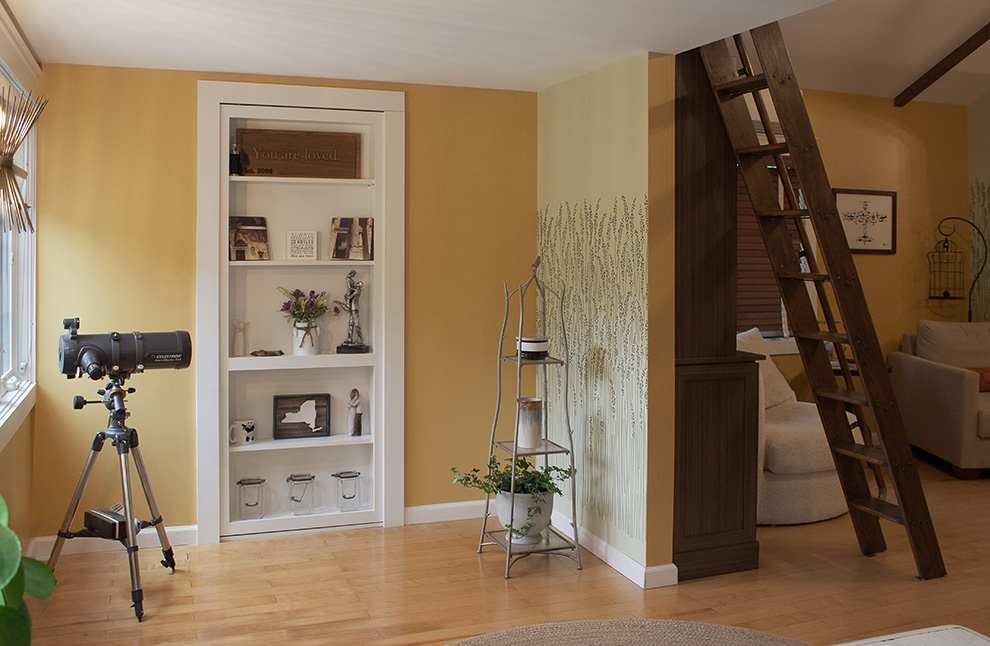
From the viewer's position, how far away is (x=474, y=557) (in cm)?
393

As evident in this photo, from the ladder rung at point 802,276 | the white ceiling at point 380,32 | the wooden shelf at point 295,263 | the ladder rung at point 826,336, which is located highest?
the white ceiling at point 380,32

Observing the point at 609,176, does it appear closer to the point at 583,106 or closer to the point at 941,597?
the point at 583,106

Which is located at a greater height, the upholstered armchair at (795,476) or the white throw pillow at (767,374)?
the white throw pillow at (767,374)

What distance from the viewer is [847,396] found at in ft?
11.9

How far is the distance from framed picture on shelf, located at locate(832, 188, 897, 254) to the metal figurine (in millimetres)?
3436

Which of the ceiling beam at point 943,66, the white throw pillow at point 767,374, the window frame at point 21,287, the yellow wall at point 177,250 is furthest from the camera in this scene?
the ceiling beam at point 943,66

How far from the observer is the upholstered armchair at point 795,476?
4281 millimetres

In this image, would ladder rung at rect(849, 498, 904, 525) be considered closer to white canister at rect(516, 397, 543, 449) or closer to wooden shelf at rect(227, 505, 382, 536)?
white canister at rect(516, 397, 543, 449)

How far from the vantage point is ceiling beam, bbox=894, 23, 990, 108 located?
5.04 m

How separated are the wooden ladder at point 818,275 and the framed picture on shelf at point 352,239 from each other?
195cm

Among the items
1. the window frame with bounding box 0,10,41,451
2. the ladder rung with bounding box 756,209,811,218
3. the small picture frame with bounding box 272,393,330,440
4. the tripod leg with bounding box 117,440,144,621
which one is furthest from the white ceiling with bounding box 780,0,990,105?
the tripod leg with bounding box 117,440,144,621

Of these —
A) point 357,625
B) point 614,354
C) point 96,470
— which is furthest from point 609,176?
point 96,470

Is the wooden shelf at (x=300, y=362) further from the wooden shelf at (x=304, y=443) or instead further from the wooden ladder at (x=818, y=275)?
the wooden ladder at (x=818, y=275)

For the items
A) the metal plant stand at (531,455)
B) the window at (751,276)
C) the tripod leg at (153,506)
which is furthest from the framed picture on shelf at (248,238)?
the window at (751,276)
